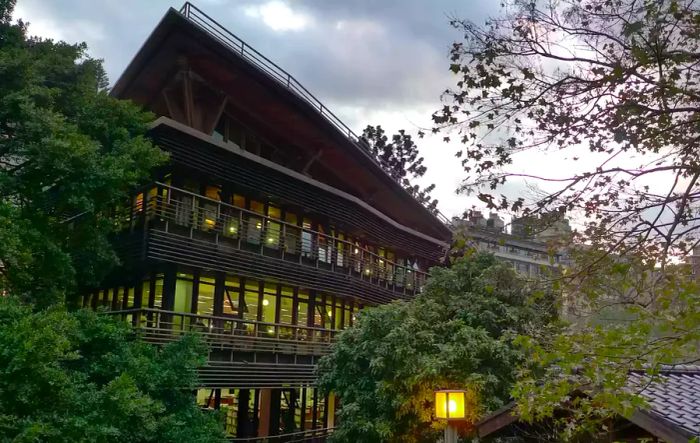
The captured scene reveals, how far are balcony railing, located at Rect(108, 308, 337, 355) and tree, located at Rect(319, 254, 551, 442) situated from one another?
9.41 feet

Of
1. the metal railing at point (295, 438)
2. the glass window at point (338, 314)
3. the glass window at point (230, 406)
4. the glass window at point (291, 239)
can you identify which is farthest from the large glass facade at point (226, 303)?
the metal railing at point (295, 438)

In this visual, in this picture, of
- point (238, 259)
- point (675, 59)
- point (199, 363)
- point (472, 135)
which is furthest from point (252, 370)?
point (675, 59)

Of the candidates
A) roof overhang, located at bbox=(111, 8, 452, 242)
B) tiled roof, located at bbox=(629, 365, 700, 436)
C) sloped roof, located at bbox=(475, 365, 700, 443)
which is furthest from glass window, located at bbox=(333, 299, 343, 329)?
tiled roof, located at bbox=(629, 365, 700, 436)

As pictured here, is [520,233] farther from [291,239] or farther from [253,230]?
[291,239]

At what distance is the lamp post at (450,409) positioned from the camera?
1034 cm

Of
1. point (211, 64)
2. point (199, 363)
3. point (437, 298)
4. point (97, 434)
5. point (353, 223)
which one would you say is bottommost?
point (97, 434)

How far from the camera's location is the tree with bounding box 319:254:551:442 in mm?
12641

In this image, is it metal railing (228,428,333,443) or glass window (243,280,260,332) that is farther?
glass window (243,280,260,332)

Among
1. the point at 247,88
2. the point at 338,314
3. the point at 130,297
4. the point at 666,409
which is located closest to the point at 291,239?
the point at 247,88

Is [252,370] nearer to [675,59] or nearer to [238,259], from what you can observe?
[238,259]

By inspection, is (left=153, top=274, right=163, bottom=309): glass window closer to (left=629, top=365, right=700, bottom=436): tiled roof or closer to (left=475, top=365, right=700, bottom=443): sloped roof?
(left=475, top=365, right=700, bottom=443): sloped roof

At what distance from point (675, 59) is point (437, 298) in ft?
33.5

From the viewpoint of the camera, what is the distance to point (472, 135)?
655 centimetres

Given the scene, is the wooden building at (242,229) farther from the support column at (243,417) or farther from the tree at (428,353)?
the tree at (428,353)
